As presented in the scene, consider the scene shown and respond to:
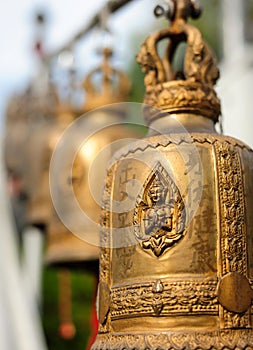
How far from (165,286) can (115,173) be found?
0.30 metres

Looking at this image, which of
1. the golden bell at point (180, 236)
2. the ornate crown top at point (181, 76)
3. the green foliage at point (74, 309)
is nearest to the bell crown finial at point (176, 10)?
the ornate crown top at point (181, 76)

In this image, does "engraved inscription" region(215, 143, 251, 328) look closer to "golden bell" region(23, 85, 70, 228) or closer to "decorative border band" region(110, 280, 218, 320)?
"decorative border band" region(110, 280, 218, 320)

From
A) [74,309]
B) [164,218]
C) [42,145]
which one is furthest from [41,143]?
[164,218]

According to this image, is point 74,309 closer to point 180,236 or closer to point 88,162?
point 88,162

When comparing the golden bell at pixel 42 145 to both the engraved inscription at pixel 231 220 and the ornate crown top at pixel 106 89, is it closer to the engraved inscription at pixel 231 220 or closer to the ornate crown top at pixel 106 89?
the ornate crown top at pixel 106 89

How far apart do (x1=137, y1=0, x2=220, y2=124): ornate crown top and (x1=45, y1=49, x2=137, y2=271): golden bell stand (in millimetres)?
1121

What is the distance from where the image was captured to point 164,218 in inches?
74.4

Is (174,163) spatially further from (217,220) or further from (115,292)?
(115,292)

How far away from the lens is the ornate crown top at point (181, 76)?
2064 millimetres

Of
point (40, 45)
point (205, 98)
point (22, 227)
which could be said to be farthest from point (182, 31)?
point (22, 227)

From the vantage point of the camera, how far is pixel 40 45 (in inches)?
193

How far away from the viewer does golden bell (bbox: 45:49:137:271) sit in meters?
3.38

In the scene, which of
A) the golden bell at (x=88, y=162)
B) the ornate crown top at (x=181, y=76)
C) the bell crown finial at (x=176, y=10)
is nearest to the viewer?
the ornate crown top at (x=181, y=76)

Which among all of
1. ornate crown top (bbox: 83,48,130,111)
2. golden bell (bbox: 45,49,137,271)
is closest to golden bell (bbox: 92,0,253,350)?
golden bell (bbox: 45,49,137,271)
